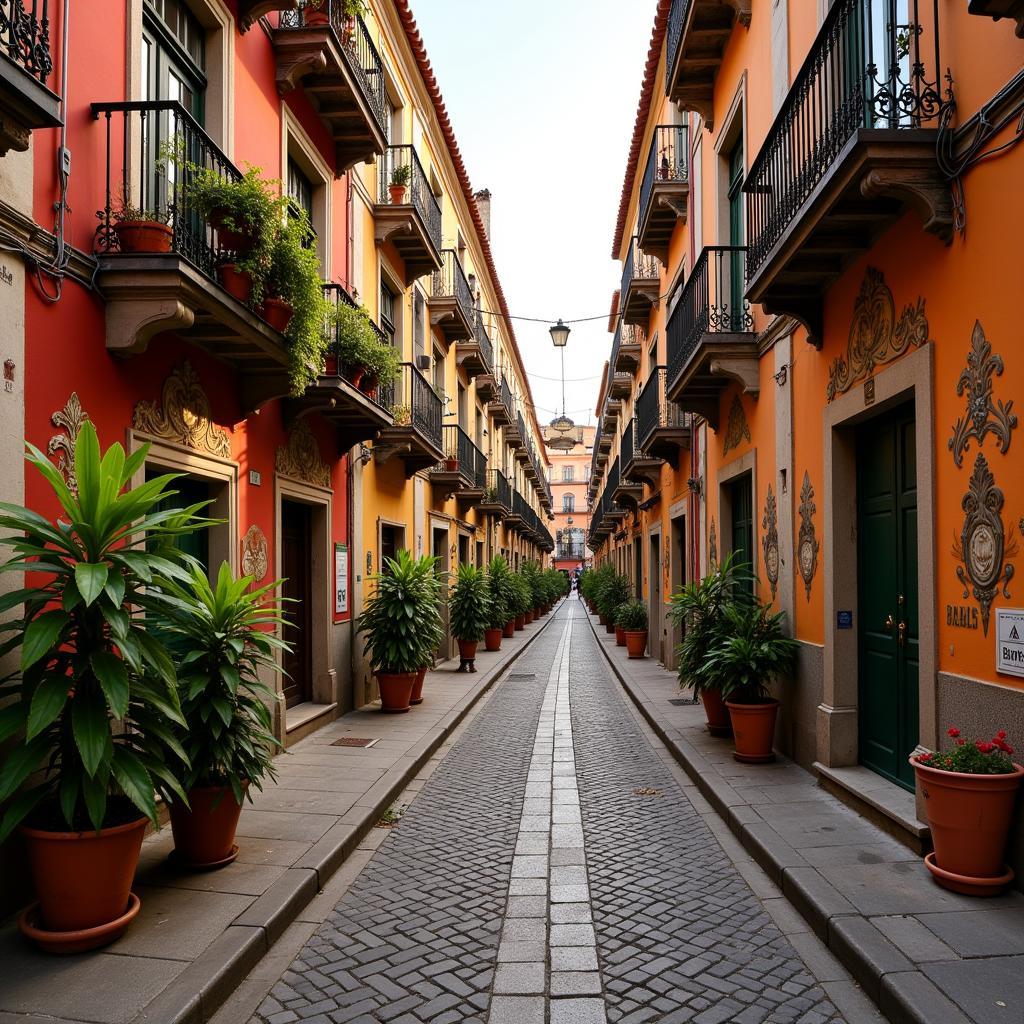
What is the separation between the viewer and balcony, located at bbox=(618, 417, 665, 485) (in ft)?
52.2

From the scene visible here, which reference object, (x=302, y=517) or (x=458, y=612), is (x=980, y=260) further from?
(x=458, y=612)

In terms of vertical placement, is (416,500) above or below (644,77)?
below

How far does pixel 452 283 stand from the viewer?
682 inches

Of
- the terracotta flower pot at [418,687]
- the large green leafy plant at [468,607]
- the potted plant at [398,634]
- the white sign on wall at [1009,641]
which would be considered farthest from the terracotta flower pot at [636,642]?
the white sign on wall at [1009,641]

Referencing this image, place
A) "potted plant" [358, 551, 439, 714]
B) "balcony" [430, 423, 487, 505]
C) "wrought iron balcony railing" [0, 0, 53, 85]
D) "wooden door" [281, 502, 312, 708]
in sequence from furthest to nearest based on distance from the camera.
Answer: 1. "balcony" [430, 423, 487, 505]
2. "potted plant" [358, 551, 439, 714]
3. "wooden door" [281, 502, 312, 708]
4. "wrought iron balcony railing" [0, 0, 53, 85]

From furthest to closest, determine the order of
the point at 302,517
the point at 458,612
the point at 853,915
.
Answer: the point at 458,612, the point at 302,517, the point at 853,915

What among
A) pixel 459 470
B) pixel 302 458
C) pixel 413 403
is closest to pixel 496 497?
pixel 459 470

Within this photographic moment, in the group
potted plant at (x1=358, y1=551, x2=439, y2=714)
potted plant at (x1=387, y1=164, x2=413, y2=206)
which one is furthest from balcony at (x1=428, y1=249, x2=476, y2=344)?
potted plant at (x1=358, y1=551, x2=439, y2=714)

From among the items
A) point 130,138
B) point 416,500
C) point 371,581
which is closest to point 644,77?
point 416,500

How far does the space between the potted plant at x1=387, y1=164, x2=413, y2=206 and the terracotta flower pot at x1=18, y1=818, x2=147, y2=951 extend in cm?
1003

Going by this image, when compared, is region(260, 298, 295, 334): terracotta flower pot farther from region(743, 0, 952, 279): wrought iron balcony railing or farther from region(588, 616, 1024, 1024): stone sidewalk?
region(588, 616, 1024, 1024): stone sidewalk

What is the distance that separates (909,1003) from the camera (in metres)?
3.17

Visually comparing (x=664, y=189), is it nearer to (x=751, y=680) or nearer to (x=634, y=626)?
(x=751, y=680)

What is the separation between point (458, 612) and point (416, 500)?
263 cm
